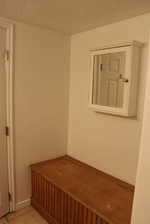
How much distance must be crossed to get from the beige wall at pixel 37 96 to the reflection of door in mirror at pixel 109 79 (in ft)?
1.86

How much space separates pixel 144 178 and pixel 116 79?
1141 millimetres

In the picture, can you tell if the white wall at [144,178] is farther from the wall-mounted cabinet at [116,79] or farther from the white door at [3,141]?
the white door at [3,141]

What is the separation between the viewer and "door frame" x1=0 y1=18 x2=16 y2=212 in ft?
6.29

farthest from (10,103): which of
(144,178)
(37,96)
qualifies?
(144,178)

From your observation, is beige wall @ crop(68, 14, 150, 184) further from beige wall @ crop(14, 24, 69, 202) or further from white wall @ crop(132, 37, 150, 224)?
white wall @ crop(132, 37, 150, 224)

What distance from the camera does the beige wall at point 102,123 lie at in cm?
180

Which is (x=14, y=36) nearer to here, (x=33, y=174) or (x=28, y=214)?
(x=33, y=174)

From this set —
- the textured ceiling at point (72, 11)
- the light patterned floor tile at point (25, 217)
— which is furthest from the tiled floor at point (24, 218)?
the textured ceiling at point (72, 11)

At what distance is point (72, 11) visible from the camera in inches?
66.7

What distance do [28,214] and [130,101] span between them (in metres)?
1.77

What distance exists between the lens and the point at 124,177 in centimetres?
195

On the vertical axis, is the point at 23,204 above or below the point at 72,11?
below

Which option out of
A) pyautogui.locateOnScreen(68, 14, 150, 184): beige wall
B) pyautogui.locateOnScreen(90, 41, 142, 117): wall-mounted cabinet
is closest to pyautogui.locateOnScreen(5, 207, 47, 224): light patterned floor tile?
pyautogui.locateOnScreen(68, 14, 150, 184): beige wall

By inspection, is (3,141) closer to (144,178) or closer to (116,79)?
(116,79)
